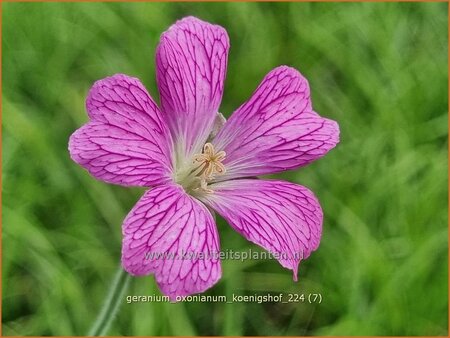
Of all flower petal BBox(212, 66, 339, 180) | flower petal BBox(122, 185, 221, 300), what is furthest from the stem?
flower petal BBox(212, 66, 339, 180)

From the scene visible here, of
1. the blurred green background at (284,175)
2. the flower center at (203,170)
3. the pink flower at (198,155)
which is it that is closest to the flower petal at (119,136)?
the pink flower at (198,155)

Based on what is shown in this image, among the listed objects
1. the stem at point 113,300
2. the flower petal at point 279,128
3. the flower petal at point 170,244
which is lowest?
the stem at point 113,300

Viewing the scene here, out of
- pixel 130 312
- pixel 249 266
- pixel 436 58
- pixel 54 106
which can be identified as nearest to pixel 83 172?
pixel 54 106

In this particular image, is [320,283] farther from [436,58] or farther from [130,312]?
[436,58]

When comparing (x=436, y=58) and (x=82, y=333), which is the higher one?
(x=436, y=58)

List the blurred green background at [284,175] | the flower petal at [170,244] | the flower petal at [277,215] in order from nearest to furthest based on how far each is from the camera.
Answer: the flower petal at [170,244], the flower petal at [277,215], the blurred green background at [284,175]

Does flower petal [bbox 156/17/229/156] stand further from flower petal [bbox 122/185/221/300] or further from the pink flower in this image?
flower petal [bbox 122/185/221/300]

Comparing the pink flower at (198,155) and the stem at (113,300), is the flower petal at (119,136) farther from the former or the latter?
the stem at (113,300)

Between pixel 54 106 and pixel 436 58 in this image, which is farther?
pixel 436 58
